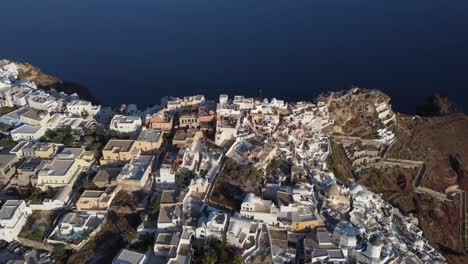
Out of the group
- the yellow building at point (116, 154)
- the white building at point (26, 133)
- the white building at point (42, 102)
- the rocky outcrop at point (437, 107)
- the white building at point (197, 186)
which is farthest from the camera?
the rocky outcrop at point (437, 107)

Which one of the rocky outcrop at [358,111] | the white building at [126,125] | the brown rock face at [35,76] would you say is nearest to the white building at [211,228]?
the white building at [126,125]

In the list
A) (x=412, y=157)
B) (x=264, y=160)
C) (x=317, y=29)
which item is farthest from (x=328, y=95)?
(x=317, y=29)

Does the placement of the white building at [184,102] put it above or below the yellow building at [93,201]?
above

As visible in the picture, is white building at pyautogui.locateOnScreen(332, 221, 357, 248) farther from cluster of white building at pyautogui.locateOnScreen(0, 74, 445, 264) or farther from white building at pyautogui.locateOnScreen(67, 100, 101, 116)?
white building at pyautogui.locateOnScreen(67, 100, 101, 116)

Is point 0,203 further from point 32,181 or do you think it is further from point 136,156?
point 136,156

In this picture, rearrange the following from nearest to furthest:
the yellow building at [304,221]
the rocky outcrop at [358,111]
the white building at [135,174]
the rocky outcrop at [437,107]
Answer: the yellow building at [304,221] → the white building at [135,174] → the rocky outcrop at [358,111] → the rocky outcrop at [437,107]

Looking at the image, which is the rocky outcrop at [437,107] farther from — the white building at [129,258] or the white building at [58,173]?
the white building at [58,173]

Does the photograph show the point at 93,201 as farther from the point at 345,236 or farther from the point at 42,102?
the point at 345,236

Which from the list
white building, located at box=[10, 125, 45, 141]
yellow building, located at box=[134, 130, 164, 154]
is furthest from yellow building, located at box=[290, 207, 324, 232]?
white building, located at box=[10, 125, 45, 141]

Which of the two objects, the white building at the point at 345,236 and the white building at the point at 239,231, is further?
the white building at the point at 345,236
